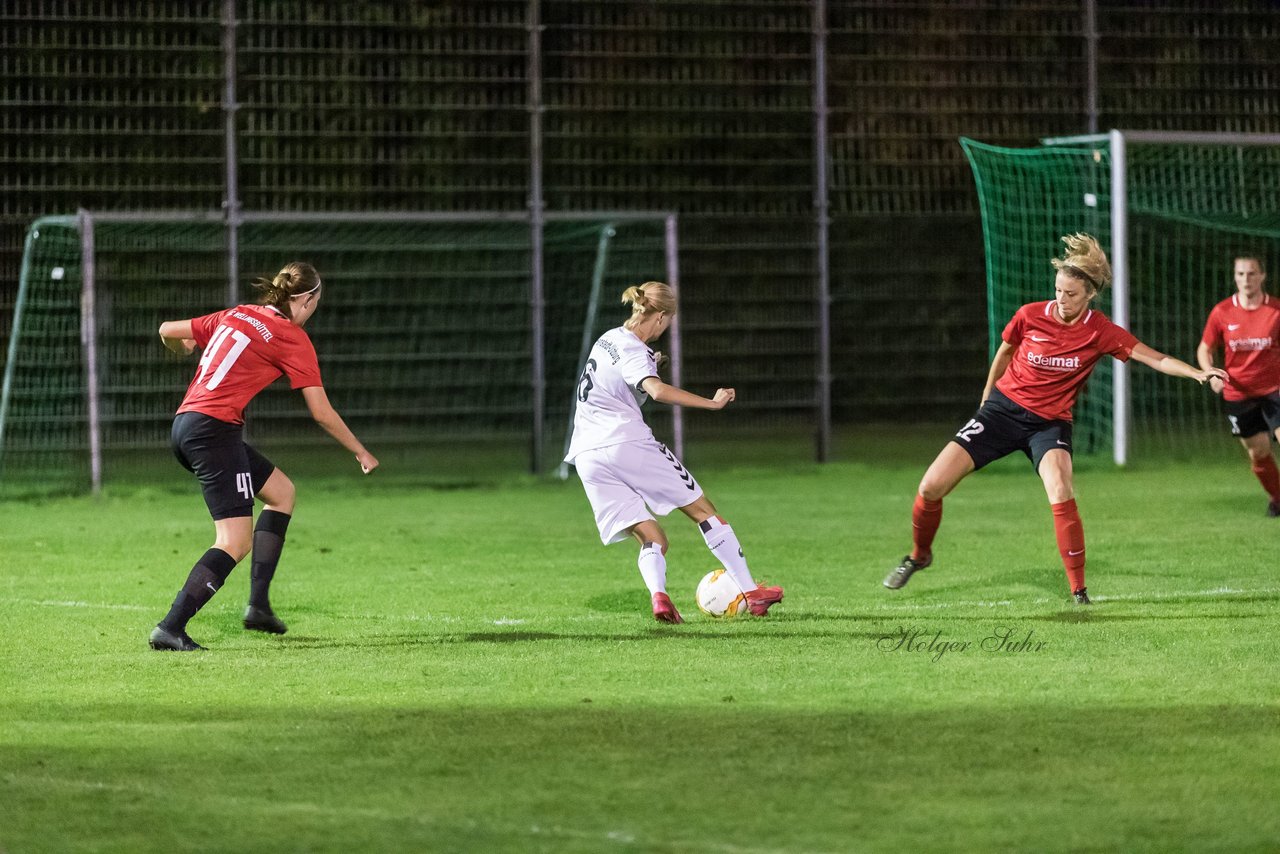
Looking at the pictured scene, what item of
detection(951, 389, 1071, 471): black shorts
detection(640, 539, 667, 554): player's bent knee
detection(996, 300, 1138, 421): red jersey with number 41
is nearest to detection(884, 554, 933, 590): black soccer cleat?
detection(951, 389, 1071, 471): black shorts

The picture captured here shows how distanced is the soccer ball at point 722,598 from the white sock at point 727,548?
47mm

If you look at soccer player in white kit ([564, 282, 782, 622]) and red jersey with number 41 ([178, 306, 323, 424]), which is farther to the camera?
soccer player in white kit ([564, 282, 782, 622])

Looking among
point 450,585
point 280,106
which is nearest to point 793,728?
point 450,585

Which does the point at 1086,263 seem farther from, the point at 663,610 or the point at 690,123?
the point at 690,123

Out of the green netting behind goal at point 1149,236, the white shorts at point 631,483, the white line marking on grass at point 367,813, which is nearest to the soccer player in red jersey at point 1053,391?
the white shorts at point 631,483

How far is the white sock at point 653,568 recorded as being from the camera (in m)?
8.28

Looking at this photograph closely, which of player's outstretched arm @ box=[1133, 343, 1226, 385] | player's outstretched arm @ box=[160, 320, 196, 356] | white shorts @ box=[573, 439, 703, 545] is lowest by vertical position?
white shorts @ box=[573, 439, 703, 545]

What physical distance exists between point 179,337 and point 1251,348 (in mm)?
7439

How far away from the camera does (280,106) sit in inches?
677

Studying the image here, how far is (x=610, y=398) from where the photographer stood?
27.6 ft

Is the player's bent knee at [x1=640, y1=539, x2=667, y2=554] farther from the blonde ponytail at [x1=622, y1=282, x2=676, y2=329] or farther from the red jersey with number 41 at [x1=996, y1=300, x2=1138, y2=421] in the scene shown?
the red jersey with number 41 at [x1=996, y1=300, x2=1138, y2=421]

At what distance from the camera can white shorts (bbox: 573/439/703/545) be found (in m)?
8.35

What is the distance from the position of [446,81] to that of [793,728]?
13286 mm

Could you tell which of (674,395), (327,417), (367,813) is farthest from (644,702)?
(327,417)
